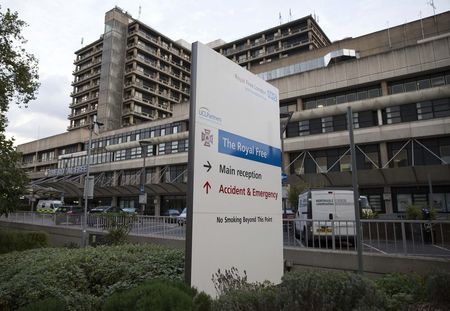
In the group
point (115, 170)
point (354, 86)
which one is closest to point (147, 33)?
point (115, 170)

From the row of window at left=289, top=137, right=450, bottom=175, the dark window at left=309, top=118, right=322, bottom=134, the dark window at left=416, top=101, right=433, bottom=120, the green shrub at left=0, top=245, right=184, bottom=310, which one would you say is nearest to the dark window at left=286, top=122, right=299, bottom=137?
the dark window at left=309, top=118, right=322, bottom=134

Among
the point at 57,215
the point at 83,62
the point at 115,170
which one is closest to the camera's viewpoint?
the point at 57,215

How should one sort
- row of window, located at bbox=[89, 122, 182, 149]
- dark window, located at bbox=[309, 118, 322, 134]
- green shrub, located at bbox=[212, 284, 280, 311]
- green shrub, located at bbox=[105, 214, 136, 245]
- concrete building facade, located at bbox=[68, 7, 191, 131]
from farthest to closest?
concrete building facade, located at bbox=[68, 7, 191, 131] < row of window, located at bbox=[89, 122, 182, 149] < dark window, located at bbox=[309, 118, 322, 134] < green shrub, located at bbox=[105, 214, 136, 245] < green shrub, located at bbox=[212, 284, 280, 311]

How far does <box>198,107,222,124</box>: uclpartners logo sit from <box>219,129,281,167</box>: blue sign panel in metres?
0.21

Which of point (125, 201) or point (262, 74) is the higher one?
point (262, 74)

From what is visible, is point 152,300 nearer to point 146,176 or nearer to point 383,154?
point 383,154

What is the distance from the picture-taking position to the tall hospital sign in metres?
5.25

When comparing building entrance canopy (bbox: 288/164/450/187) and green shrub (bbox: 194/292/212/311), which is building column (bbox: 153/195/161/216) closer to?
building entrance canopy (bbox: 288/164/450/187)

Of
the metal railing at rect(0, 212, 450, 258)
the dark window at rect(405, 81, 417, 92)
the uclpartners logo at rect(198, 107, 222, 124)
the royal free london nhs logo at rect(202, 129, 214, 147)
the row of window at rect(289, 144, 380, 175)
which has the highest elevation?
the dark window at rect(405, 81, 417, 92)

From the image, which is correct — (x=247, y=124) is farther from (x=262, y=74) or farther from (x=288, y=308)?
(x=262, y=74)

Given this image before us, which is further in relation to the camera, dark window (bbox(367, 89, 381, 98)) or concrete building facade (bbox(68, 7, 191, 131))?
concrete building facade (bbox(68, 7, 191, 131))

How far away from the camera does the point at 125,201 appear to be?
186 feet

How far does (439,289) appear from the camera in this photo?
502 centimetres

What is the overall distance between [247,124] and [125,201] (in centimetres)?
5324
